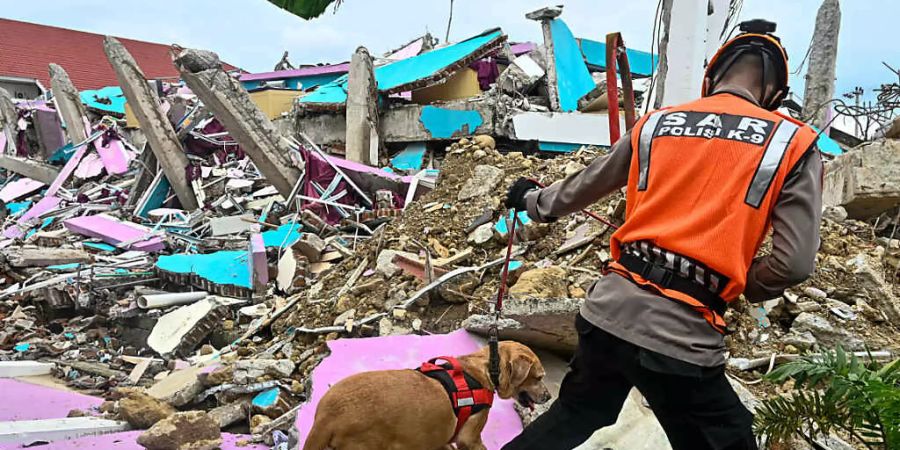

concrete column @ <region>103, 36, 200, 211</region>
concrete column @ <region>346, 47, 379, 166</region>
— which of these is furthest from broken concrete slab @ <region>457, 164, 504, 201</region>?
concrete column @ <region>103, 36, 200, 211</region>

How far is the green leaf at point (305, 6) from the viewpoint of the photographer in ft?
17.5

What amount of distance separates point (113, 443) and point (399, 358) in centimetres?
158

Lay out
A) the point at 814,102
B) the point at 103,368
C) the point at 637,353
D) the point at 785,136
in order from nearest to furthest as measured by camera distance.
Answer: the point at 785,136, the point at 637,353, the point at 103,368, the point at 814,102

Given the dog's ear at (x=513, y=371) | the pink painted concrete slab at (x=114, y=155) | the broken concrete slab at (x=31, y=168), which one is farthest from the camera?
the broken concrete slab at (x=31, y=168)

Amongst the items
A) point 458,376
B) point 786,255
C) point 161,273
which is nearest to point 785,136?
point 786,255

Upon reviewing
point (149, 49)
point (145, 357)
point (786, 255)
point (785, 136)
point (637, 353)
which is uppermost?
point (149, 49)

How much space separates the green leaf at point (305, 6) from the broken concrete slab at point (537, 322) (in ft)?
10.1

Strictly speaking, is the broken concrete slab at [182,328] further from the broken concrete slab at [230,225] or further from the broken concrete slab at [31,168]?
the broken concrete slab at [31,168]

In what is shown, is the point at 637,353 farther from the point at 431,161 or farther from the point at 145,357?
the point at 431,161

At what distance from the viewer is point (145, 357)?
6410 mm

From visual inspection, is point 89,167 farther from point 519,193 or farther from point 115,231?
point 519,193

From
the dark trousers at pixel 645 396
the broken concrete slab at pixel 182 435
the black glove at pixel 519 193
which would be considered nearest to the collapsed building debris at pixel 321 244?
the broken concrete slab at pixel 182 435

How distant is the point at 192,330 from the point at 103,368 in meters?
0.81

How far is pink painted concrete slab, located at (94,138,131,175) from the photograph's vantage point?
1402 cm
